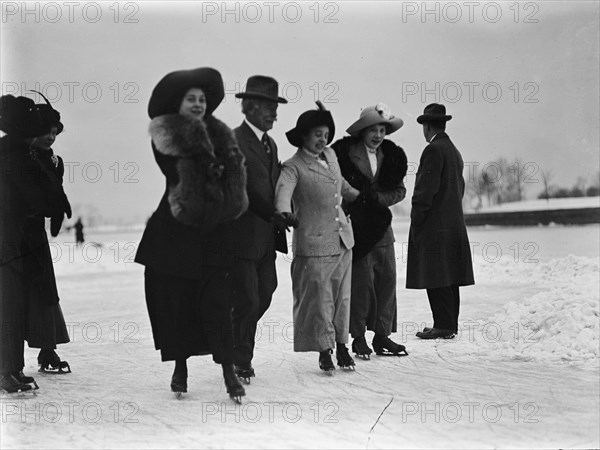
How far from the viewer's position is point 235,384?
5.15 m

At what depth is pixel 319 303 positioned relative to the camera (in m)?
5.93

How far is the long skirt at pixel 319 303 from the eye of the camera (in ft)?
19.4

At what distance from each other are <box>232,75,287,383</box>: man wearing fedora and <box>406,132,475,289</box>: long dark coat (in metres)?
2.01

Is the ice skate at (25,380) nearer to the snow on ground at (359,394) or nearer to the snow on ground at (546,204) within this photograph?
the snow on ground at (359,394)

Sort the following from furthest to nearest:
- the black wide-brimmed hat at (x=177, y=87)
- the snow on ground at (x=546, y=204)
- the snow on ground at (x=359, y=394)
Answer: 1. the snow on ground at (x=546, y=204)
2. the black wide-brimmed hat at (x=177, y=87)
3. the snow on ground at (x=359, y=394)

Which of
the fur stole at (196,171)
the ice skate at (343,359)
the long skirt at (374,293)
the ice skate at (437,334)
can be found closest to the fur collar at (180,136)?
the fur stole at (196,171)

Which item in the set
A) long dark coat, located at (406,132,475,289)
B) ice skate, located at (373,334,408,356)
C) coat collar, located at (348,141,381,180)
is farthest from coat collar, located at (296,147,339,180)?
long dark coat, located at (406,132,475,289)

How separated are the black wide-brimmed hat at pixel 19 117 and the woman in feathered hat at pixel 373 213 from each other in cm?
228

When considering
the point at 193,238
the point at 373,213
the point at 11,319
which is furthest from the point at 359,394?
the point at 11,319

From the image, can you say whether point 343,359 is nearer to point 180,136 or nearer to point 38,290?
point 180,136

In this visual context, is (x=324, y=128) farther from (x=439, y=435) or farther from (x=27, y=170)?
(x=439, y=435)

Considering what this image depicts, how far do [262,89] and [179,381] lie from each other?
2080 mm

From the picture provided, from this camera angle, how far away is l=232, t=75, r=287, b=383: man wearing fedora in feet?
18.3

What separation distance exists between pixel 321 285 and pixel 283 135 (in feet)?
3.74
